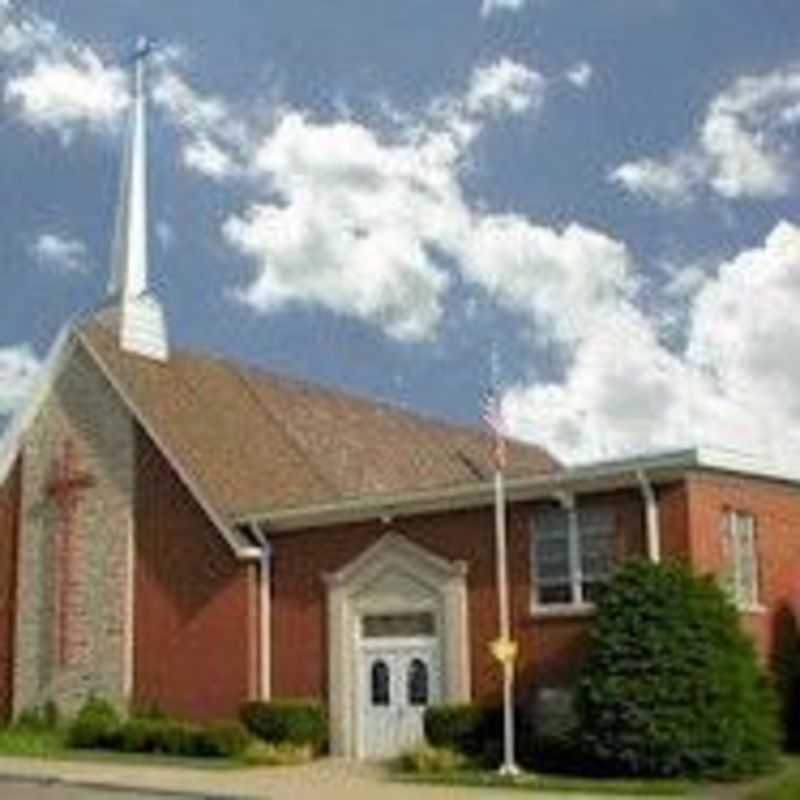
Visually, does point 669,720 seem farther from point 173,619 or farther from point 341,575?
point 173,619

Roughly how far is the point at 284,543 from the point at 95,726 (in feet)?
18.3

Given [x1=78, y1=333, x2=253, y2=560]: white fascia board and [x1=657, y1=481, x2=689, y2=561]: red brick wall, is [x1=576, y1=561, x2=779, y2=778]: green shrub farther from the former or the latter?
[x1=78, y1=333, x2=253, y2=560]: white fascia board

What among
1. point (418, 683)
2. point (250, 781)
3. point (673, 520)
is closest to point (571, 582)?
point (673, 520)

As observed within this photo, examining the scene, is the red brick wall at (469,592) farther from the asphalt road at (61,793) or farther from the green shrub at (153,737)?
the asphalt road at (61,793)

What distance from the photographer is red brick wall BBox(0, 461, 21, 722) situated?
43875 millimetres

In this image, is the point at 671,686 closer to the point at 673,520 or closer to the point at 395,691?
the point at 673,520

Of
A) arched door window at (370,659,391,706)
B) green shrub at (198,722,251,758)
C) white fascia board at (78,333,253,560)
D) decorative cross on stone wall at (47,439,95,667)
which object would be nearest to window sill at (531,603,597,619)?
arched door window at (370,659,391,706)

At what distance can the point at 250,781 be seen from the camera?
100.0 ft

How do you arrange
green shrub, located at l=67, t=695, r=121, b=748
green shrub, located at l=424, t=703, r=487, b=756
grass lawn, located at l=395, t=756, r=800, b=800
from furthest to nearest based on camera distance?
green shrub, located at l=67, t=695, r=121, b=748 → green shrub, located at l=424, t=703, r=487, b=756 → grass lawn, located at l=395, t=756, r=800, b=800

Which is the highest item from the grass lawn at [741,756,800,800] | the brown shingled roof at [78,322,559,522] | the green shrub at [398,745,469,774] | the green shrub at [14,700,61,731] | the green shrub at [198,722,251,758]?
the brown shingled roof at [78,322,559,522]

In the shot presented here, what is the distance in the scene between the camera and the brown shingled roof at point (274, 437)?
42.0m

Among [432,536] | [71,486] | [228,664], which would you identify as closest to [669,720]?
[432,536]

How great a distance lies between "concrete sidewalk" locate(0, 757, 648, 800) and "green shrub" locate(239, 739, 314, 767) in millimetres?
575

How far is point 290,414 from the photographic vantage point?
4816 cm
